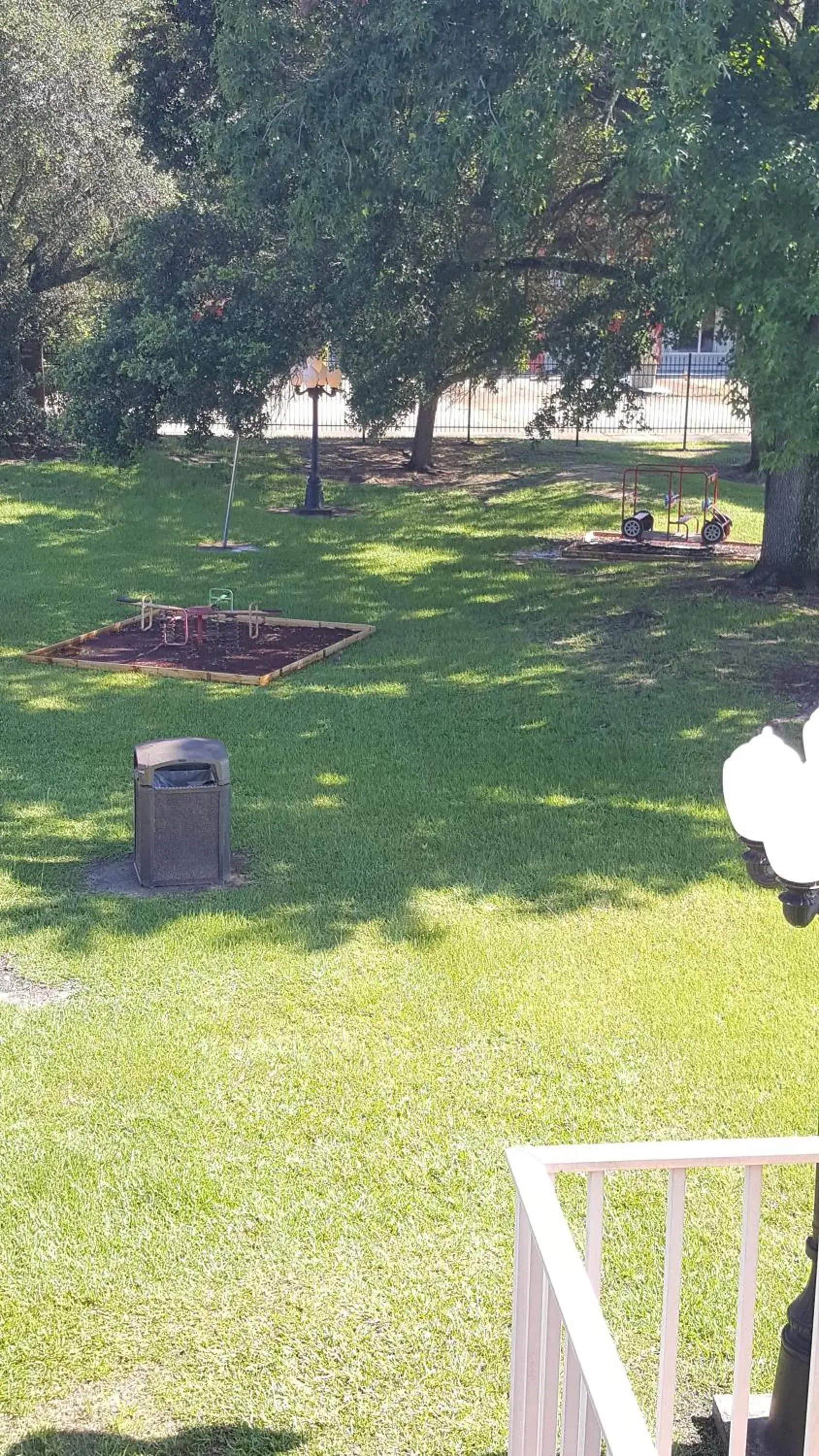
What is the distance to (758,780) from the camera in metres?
3.69

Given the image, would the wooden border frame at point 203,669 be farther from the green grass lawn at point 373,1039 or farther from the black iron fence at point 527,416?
the black iron fence at point 527,416

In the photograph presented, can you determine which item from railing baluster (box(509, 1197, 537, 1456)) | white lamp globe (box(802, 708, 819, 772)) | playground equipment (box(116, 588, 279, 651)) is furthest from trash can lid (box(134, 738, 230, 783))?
playground equipment (box(116, 588, 279, 651))

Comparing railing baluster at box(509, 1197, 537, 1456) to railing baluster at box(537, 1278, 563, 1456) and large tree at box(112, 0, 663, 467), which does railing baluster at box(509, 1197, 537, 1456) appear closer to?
railing baluster at box(537, 1278, 563, 1456)

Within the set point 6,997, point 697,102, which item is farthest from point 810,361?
point 6,997

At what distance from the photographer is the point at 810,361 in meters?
11.5

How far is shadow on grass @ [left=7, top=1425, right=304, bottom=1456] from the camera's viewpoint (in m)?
4.13

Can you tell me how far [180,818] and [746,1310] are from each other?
18.3 feet

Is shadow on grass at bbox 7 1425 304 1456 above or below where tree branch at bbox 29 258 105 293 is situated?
below

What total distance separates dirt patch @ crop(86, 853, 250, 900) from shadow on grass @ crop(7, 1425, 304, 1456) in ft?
14.4

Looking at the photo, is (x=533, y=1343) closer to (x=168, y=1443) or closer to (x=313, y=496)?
(x=168, y=1443)

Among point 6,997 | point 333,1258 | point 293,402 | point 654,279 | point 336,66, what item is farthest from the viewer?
point 293,402

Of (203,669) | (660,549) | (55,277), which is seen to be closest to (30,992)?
(203,669)

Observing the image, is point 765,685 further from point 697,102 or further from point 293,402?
point 293,402

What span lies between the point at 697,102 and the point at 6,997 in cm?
880
